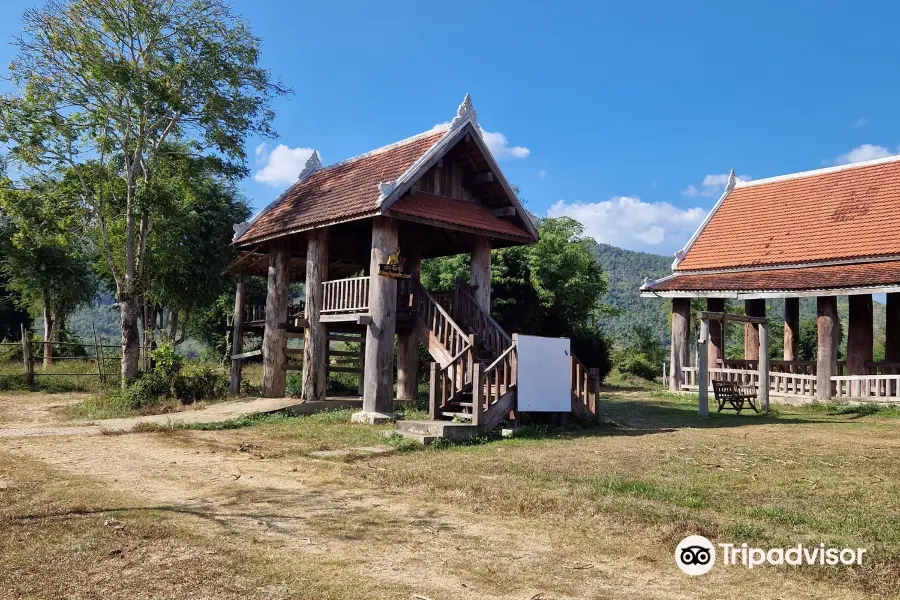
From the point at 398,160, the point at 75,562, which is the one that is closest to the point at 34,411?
the point at 398,160

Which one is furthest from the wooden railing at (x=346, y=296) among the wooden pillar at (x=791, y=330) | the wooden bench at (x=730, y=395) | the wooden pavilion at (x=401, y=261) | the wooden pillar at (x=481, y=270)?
the wooden pillar at (x=791, y=330)

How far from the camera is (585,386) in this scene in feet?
50.5

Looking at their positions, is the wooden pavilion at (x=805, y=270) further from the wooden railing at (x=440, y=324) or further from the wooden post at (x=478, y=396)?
the wooden post at (x=478, y=396)

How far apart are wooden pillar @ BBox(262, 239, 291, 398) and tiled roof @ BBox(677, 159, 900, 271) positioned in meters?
14.3

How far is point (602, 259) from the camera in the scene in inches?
4466

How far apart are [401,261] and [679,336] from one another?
10.8 metres

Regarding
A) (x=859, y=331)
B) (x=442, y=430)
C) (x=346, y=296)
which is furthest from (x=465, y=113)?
(x=859, y=331)

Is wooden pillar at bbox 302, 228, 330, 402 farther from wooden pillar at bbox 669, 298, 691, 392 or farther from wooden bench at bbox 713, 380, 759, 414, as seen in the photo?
wooden pillar at bbox 669, 298, 691, 392

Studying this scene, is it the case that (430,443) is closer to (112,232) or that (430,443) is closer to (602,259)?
(112,232)

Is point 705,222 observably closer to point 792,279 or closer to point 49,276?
point 792,279

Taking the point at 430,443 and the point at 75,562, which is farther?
the point at 430,443

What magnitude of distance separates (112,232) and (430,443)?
61.0ft

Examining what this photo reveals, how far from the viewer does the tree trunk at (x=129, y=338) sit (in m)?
21.2

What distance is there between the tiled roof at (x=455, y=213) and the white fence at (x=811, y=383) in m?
8.48
